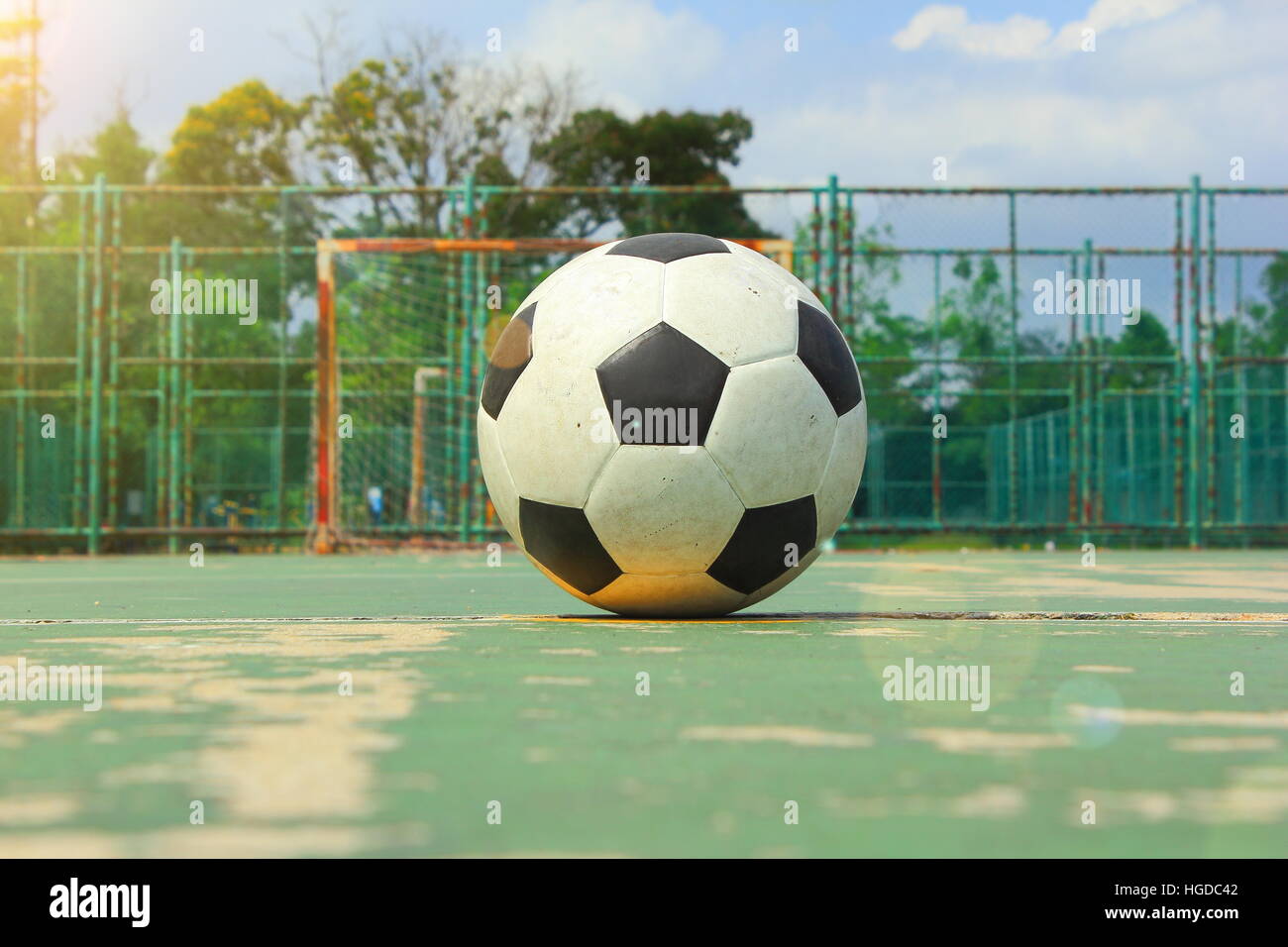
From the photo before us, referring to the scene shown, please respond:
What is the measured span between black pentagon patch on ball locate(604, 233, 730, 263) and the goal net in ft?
25.3

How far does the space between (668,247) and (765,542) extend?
41.4 inches

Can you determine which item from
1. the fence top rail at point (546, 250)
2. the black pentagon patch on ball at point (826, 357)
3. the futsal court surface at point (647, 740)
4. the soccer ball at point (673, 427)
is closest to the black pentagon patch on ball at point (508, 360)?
the soccer ball at point (673, 427)

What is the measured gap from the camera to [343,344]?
2131 cm

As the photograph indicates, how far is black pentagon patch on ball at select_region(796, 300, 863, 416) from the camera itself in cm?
452

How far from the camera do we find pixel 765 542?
4.47 metres

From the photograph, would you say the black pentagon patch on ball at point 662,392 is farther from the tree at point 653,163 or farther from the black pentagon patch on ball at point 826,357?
the tree at point 653,163

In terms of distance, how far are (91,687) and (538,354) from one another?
1.88 meters

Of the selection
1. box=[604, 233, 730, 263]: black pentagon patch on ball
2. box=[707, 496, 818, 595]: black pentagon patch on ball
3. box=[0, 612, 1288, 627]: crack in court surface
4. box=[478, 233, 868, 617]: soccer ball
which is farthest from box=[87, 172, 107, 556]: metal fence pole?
box=[707, 496, 818, 595]: black pentagon patch on ball

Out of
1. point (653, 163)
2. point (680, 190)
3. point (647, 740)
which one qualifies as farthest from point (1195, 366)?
point (653, 163)

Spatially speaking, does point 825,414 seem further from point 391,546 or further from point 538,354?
point 391,546

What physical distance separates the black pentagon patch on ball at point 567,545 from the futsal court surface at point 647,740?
0.21 m

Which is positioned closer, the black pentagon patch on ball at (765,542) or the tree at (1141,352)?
the black pentagon patch on ball at (765,542)

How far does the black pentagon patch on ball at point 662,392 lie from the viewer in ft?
14.1
